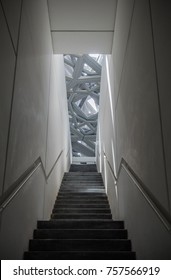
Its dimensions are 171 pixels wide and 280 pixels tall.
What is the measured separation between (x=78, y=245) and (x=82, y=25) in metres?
4.58

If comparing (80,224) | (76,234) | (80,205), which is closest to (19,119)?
(76,234)

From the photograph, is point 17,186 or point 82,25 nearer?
point 17,186

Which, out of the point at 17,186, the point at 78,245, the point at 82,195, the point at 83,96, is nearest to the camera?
the point at 17,186

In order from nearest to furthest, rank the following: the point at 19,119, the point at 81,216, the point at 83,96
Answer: the point at 19,119, the point at 81,216, the point at 83,96

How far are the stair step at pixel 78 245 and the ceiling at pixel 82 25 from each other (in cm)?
Result: 444

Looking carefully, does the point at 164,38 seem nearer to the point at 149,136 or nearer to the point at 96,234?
the point at 149,136

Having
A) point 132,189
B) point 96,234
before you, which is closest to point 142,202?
point 132,189

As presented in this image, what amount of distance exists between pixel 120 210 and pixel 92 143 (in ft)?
61.3

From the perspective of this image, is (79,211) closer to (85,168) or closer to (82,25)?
(82,25)

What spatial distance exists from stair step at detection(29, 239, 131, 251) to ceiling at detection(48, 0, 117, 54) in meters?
4.44

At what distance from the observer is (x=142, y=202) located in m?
2.76

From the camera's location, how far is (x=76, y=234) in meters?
3.50

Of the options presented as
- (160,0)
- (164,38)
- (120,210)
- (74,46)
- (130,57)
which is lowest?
(120,210)

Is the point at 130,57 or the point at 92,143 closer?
the point at 130,57
